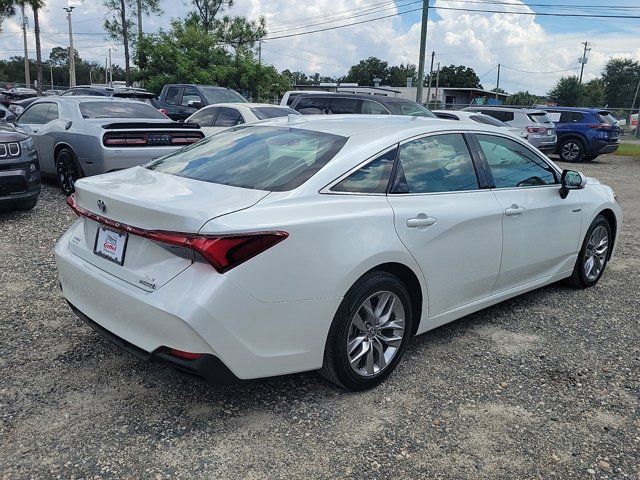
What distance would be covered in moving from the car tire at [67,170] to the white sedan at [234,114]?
2.83 m

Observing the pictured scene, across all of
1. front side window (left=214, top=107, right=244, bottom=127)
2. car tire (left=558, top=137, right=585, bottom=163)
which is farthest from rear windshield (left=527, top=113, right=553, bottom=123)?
front side window (left=214, top=107, right=244, bottom=127)

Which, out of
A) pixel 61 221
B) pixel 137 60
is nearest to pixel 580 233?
pixel 61 221

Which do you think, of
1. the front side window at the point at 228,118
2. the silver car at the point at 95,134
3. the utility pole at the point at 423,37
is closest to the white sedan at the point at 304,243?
the silver car at the point at 95,134

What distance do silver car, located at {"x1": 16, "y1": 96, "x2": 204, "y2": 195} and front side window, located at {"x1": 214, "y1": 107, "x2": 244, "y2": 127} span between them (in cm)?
171

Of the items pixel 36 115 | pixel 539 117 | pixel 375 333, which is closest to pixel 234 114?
pixel 36 115

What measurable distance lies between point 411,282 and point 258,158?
1178mm

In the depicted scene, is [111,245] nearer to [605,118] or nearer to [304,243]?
[304,243]

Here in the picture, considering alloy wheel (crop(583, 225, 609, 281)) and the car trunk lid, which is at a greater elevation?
the car trunk lid

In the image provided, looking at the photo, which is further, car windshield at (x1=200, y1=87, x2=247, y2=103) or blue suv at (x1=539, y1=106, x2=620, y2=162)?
blue suv at (x1=539, y1=106, x2=620, y2=162)

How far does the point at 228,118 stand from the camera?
35.6 feet

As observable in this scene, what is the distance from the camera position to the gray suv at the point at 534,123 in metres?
16.9

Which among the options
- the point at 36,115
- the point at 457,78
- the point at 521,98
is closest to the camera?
the point at 36,115

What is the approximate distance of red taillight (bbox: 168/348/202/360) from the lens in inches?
102

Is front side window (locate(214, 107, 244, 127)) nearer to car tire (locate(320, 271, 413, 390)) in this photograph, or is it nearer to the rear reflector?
car tire (locate(320, 271, 413, 390))
